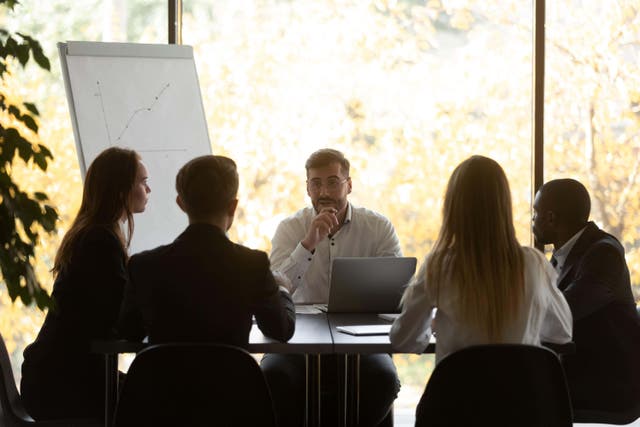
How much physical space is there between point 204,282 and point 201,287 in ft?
0.05

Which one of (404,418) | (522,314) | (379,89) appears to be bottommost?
(404,418)

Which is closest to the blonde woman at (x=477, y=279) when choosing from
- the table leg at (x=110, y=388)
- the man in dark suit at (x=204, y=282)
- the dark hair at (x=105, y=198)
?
the man in dark suit at (x=204, y=282)

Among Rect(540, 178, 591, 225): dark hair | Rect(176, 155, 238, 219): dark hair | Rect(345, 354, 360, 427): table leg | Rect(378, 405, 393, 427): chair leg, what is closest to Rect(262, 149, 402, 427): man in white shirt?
Rect(378, 405, 393, 427): chair leg

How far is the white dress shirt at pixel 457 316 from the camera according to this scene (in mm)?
2381

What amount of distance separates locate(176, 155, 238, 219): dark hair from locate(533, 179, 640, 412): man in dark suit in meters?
1.18

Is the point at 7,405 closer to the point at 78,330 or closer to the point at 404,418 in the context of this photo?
the point at 78,330

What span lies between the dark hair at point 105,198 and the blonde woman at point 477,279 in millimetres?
983

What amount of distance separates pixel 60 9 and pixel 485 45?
225 cm

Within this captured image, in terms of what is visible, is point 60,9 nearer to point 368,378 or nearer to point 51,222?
point 368,378

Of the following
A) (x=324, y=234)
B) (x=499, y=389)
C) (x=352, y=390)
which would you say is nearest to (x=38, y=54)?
(x=499, y=389)

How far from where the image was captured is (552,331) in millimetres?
2578

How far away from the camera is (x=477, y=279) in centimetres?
236

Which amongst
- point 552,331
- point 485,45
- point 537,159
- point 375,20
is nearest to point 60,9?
point 375,20

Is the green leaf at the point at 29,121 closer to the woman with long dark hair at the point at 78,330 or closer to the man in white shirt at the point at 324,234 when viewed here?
the woman with long dark hair at the point at 78,330
